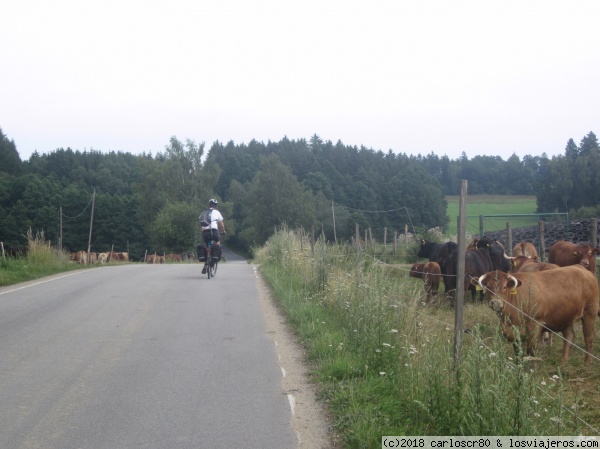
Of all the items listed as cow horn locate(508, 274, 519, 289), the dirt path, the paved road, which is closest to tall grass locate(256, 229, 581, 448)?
the dirt path

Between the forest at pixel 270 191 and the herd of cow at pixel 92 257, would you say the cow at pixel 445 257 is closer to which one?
the forest at pixel 270 191

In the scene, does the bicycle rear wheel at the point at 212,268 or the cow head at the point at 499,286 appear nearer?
the cow head at the point at 499,286

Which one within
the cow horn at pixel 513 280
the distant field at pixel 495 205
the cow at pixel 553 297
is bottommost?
the cow at pixel 553 297

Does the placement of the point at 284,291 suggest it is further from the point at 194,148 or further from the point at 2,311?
the point at 194,148

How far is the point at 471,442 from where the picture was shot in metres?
4.58

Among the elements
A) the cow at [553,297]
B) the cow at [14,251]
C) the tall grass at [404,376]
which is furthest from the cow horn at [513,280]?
the cow at [14,251]

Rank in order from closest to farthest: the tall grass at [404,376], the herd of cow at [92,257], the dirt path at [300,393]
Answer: the tall grass at [404,376], the dirt path at [300,393], the herd of cow at [92,257]

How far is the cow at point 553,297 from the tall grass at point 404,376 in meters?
0.70

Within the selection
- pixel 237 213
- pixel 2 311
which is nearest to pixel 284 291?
A: pixel 2 311

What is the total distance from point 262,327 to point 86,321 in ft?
9.29

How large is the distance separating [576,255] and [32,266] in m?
15.6

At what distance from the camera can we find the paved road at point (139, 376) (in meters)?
5.32

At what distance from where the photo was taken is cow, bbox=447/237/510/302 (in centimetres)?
1486

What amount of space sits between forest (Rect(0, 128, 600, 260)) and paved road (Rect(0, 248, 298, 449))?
98.2 ft
